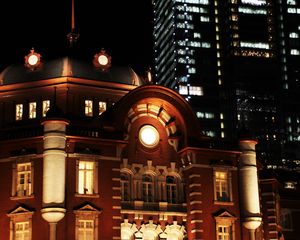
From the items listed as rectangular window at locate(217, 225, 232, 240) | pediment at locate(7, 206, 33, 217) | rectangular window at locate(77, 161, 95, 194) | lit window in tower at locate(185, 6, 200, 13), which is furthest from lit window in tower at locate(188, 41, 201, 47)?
pediment at locate(7, 206, 33, 217)

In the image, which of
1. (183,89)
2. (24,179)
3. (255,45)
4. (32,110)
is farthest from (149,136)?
(255,45)

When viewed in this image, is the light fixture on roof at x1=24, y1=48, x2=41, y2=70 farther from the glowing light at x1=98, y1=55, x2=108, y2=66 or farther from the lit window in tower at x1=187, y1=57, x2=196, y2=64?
the lit window in tower at x1=187, y1=57, x2=196, y2=64

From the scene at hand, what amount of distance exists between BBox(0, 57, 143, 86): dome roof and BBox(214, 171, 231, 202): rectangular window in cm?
980

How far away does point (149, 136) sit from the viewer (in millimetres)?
43781

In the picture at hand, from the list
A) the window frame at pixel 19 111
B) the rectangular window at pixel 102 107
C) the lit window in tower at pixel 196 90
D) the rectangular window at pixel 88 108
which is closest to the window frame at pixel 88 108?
the rectangular window at pixel 88 108

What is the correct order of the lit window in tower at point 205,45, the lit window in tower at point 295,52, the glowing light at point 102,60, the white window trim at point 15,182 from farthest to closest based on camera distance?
1. the lit window in tower at point 295,52
2. the lit window in tower at point 205,45
3. the glowing light at point 102,60
4. the white window trim at point 15,182

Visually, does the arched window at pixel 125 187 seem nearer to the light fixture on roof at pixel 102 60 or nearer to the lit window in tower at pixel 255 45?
the light fixture on roof at pixel 102 60

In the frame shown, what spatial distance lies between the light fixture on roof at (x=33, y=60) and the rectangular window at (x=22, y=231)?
13.1 m

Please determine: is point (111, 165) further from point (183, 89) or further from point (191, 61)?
point (191, 61)

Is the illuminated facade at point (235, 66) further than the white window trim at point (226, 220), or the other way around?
the illuminated facade at point (235, 66)

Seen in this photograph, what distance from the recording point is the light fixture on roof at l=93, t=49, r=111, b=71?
47.7 meters

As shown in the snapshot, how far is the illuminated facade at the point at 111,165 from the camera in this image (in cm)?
3841

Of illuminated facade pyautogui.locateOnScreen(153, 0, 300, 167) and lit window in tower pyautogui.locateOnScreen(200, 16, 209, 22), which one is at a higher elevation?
lit window in tower pyautogui.locateOnScreen(200, 16, 209, 22)

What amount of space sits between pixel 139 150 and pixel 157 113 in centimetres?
290
